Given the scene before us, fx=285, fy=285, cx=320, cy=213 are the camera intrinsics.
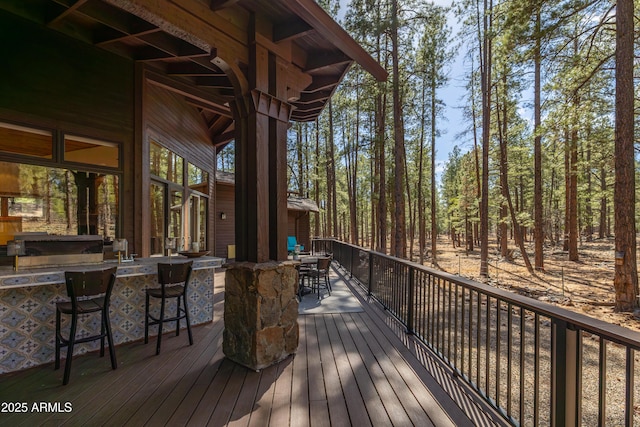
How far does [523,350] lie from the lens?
1872 mm

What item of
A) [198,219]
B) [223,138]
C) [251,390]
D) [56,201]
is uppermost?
[223,138]

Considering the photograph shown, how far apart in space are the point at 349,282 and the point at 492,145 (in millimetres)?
14199

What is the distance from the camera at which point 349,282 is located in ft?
22.6

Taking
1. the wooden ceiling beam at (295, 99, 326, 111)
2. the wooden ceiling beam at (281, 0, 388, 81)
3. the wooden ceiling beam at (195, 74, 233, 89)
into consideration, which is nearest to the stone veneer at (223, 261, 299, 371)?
the wooden ceiling beam at (281, 0, 388, 81)

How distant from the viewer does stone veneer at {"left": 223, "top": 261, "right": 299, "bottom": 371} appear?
274cm

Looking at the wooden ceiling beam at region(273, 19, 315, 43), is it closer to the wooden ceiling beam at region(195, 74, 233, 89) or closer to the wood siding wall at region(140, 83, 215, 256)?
the wooden ceiling beam at region(195, 74, 233, 89)

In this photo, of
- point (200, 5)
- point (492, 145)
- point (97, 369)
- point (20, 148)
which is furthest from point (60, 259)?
point (492, 145)

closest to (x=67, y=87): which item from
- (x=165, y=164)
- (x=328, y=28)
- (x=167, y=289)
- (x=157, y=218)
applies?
(x=165, y=164)

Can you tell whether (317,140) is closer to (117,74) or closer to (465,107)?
(465,107)

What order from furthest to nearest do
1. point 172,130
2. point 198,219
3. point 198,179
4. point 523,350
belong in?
1. point 198,219
2. point 198,179
3. point 172,130
4. point 523,350

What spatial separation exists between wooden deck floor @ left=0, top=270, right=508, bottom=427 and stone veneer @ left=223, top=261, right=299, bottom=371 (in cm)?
13

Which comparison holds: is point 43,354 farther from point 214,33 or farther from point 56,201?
point 214,33

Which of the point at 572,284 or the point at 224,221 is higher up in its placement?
the point at 224,221

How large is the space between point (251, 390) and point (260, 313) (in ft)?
2.07
